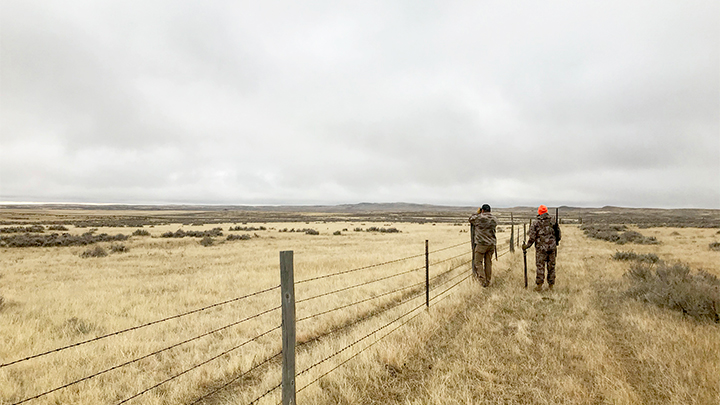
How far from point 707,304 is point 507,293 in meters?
3.95

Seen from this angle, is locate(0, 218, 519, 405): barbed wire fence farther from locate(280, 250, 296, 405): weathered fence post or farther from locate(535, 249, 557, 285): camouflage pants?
locate(535, 249, 557, 285): camouflage pants

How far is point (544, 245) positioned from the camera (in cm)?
966

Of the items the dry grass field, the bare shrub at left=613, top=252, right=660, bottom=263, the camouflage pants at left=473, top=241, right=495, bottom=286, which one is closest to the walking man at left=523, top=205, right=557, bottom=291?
the dry grass field

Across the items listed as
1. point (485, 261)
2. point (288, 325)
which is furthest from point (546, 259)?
point (288, 325)

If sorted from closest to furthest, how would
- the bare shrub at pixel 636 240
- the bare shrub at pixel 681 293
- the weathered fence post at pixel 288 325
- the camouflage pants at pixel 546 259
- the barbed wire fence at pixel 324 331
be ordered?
1. the weathered fence post at pixel 288 325
2. the barbed wire fence at pixel 324 331
3. the bare shrub at pixel 681 293
4. the camouflage pants at pixel 546 259
5. the bare shrub at pixel 636 240

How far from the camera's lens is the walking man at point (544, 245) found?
9586 millimetres

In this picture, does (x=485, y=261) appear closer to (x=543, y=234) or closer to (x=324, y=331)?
(x=543, y=234)

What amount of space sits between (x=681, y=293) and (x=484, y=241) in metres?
4.40

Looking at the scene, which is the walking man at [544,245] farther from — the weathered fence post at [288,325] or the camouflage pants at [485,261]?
the weathered fence post at [288,325]

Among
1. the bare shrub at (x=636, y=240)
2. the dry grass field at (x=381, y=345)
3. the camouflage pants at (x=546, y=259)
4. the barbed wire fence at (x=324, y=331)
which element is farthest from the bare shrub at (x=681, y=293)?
the bare shrub at (x=636, y=240)

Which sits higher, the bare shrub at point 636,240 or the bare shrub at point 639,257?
the bare shrub at point 639,257

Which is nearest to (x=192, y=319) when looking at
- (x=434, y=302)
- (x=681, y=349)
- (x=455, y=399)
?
(x=434, y=302)

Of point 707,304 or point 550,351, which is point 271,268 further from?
point 707,304

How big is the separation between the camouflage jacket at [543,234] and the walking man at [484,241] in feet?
3.47
